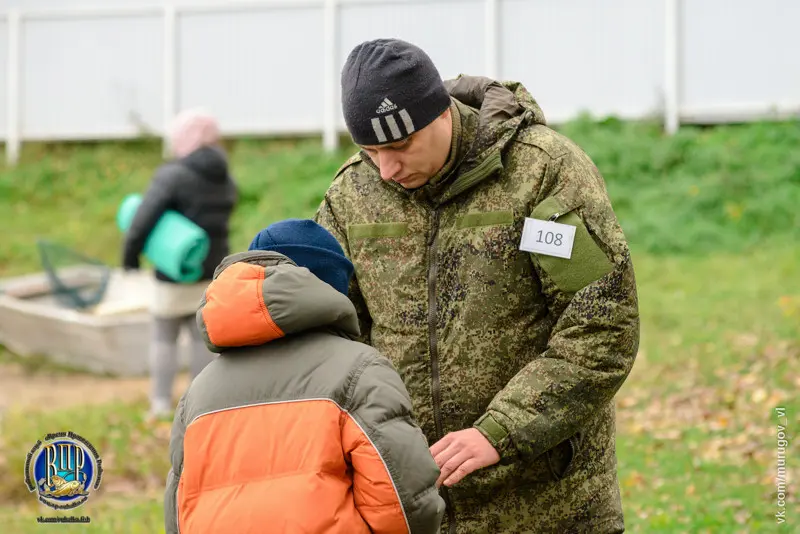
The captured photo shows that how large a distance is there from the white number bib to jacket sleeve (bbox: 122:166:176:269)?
16.0 feet

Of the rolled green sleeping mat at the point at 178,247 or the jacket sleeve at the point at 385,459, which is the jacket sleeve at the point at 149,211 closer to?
the rolled green sleeping mat at the point at 178,247

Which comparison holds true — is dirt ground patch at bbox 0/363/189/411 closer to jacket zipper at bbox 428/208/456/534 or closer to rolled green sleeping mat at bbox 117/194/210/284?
rolled green sleeping mat at bbox 117/194/210/284

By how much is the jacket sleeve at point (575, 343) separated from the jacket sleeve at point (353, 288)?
473 mm

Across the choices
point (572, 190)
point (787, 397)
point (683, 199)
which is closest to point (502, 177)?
point (572, 190)

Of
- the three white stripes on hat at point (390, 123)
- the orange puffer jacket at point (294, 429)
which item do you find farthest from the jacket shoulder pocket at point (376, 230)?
the orange puffer jacket at point (294, 429)

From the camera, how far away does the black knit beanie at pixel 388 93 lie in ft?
8.63

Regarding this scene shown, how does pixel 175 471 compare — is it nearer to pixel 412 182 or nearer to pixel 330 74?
pixel 412 182

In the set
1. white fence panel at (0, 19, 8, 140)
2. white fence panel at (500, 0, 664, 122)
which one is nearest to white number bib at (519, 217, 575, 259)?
white fence panel at (500, 0, 664, 122)

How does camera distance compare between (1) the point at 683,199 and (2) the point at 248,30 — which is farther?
(2) the point at 248,30

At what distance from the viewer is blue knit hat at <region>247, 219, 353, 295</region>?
248 centimetres

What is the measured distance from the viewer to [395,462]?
2.25 metres

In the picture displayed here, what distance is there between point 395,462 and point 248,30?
12.8m

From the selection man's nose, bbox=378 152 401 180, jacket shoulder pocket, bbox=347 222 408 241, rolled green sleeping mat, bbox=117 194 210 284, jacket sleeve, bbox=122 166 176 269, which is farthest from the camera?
jacket sleeve, bbox=122 166 176 269

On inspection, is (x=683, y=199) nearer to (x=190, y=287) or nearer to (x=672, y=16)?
(x=672, y=16)
